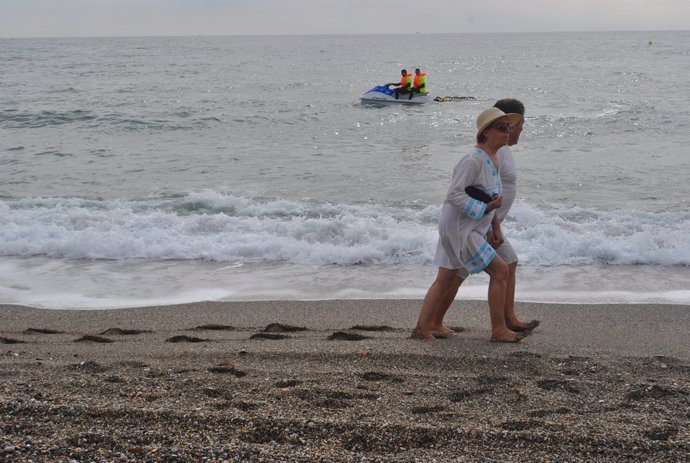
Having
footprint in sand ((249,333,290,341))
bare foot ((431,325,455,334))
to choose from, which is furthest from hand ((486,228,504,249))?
footprint in sand ((249,333,290,341))

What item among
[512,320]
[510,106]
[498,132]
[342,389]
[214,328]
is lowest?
[214,328]

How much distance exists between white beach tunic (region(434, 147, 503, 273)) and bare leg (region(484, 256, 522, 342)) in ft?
0.37

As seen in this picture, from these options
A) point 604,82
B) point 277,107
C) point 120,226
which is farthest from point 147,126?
point 604,82

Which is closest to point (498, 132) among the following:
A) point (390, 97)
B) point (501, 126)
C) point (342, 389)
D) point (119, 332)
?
point (501, 126)

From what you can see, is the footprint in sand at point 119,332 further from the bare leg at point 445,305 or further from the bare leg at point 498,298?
the bare leg at point 498,298

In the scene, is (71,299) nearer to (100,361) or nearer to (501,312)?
(100,361)

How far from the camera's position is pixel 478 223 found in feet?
16.1

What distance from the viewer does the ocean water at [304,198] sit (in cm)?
766

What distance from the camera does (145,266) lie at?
8.41 metres

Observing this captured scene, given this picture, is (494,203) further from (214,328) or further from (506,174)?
(214,328)

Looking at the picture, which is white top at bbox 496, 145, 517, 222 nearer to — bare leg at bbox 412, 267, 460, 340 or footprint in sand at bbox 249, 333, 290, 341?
bare leg at bbox 412, 267, 460, 340

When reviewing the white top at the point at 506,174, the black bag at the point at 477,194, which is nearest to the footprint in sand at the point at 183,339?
the black bag at the point at 477,194

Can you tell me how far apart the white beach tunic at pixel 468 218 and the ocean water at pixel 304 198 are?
2106mm

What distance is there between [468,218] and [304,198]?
7600 mm
